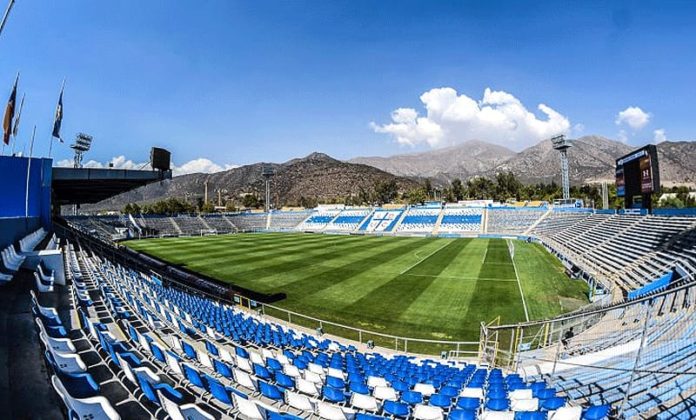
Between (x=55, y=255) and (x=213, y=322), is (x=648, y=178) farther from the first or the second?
(x=55, y=255)

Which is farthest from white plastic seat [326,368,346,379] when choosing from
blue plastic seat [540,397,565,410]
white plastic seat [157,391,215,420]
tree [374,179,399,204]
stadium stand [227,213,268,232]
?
tree [374,179,399,204]

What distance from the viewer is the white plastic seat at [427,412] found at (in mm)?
6219

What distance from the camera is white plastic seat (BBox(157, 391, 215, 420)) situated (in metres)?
4.41

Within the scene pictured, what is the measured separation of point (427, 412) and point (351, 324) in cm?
1139

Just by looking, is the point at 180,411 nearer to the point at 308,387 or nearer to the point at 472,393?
the point at 308,387

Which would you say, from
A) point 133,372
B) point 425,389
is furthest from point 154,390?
point 425,389

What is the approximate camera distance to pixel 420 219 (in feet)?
244

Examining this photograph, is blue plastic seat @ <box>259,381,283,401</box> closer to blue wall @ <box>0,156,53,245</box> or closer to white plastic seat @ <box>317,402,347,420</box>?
white plastic seat @ <box>317,402,347,420</box>

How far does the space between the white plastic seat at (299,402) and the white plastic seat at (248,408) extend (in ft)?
3.06

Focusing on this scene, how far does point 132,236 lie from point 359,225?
45227mm

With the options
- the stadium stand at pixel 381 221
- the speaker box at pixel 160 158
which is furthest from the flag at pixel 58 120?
the stadium stand at pixel 381 221

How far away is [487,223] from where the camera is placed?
67.3 metres

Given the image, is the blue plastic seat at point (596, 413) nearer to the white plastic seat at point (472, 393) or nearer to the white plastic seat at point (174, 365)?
the white plastic seat at point (472, 393)

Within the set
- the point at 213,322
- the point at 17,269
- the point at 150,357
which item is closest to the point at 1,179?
the point at 17,269
